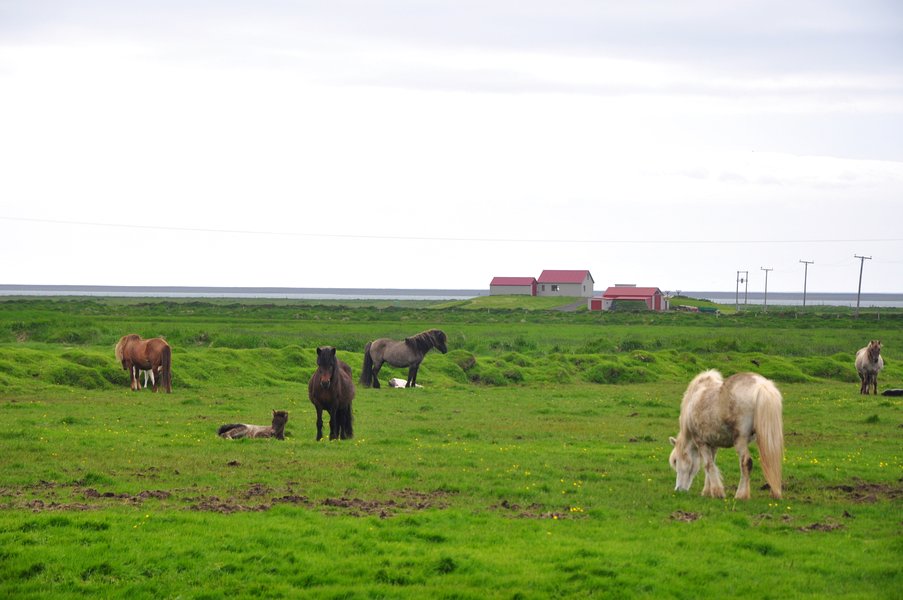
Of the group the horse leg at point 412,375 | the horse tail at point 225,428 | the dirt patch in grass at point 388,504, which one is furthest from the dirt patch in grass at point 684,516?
the horse leg at point 412,375

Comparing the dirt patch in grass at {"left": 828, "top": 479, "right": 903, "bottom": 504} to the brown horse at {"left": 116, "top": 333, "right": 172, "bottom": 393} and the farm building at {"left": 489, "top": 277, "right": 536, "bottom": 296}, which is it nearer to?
the brown horse at {"left": 116, "top": 333, "right": 172, "bottom": 393}

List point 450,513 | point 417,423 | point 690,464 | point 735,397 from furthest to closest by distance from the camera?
point 417,423 → point 690,464 → point 735,397 → point 450,513

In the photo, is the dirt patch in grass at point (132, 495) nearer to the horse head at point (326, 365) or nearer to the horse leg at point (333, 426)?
the horse head at point (326, 365)

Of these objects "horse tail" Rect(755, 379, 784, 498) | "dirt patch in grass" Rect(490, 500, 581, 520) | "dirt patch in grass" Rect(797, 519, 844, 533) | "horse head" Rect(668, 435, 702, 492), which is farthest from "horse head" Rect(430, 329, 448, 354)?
"dirt patch in grass" Rect(797, 519, 844, 533)

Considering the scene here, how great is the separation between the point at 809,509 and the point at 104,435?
13.4 m

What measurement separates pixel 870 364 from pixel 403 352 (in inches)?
631

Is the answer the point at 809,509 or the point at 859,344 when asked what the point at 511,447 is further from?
the point at 859,344

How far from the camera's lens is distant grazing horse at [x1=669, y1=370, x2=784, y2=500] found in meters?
12.0

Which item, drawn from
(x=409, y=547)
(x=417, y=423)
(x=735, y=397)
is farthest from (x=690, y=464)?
(x=417, y=423)

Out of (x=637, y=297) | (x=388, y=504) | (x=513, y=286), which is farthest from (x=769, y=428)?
(x=513, y=286)

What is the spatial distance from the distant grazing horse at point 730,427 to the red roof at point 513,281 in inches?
4349

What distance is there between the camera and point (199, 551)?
951 centimetres

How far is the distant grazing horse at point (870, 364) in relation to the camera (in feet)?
99.9

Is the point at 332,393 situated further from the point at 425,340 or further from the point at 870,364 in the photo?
the point at 870,364
